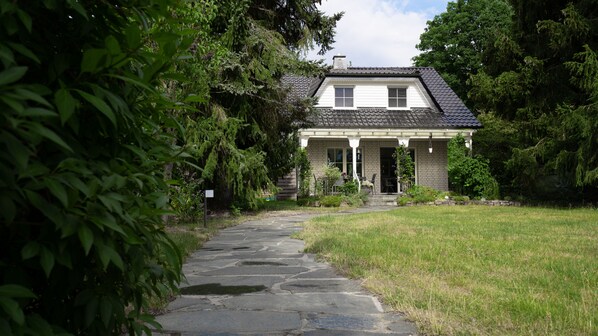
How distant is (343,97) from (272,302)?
19440 mm

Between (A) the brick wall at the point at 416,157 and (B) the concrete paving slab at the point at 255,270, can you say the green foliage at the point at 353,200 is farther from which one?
(B) the concrete paving slab at the point at 255,270

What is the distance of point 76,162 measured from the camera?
3.98 feet

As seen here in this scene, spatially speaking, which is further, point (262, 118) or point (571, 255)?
point (262, 118)

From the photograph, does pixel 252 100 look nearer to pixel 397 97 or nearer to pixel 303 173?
pixel 303 173

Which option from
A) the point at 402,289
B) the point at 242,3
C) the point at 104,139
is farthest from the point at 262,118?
the point at 104,139

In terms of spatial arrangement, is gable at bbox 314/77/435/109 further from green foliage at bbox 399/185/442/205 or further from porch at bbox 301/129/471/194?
green foliage at bbox 399/185/442/205

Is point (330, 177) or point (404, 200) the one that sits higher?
point (330, 177)

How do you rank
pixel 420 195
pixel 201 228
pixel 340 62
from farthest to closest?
1. pixel 340 62
2. pixel 420 195
3. pixel 201 228

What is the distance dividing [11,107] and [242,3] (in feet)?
35.5

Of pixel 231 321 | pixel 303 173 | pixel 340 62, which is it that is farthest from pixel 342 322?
pixel 340 62

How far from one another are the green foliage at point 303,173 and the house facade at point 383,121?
2.03 m

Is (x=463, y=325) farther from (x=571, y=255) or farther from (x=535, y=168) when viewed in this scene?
(x=535, y=168)

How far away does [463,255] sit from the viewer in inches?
239

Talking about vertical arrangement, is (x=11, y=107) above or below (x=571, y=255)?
above
